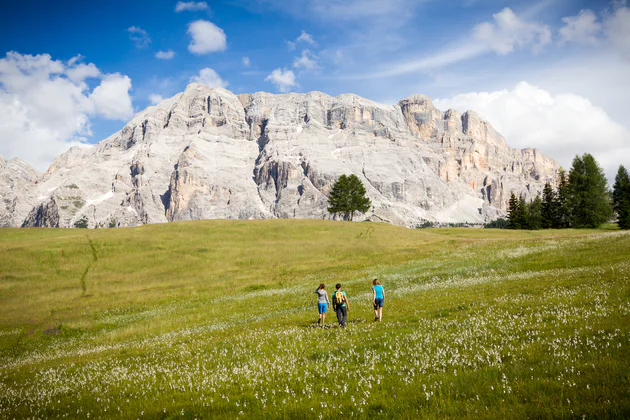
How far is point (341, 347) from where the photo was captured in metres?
12.1

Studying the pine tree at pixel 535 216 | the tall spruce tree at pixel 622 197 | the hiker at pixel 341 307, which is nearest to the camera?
the hiker at pixel 341 307

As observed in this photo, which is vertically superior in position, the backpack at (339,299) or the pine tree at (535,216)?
the pine tree at (535,216)

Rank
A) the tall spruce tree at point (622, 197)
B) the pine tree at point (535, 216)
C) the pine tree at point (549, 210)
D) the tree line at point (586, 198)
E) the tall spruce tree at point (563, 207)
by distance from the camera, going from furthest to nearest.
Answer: the pine tree at point (535, 216) < the pine tree at point (549, 210) < the tall spruce tree at point (563, 207) < the tree line at point (586, 198) < the tall spruce tree at point (622, 197)

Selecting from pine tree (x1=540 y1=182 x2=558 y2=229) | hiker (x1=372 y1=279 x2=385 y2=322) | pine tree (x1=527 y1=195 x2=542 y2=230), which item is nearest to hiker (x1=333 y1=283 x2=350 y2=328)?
hiker (x1=372 y1=279 x2=385 y2=322)

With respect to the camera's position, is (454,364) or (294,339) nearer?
(454,364)

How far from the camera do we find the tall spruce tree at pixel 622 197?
2800 inches

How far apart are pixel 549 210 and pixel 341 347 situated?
386 feet

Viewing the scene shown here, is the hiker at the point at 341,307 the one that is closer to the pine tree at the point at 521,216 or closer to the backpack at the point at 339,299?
the backpack at the point at 339,299

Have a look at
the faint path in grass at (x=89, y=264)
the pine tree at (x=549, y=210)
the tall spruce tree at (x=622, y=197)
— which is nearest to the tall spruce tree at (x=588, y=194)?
the tall spruce tree at (x=622, y=197)

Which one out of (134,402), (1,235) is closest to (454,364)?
(134,402)

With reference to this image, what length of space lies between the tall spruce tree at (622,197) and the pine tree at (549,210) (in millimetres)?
14023

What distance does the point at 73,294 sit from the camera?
3984 cm

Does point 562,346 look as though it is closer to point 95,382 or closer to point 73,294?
point 95,382

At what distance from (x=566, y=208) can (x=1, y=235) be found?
437 feet
